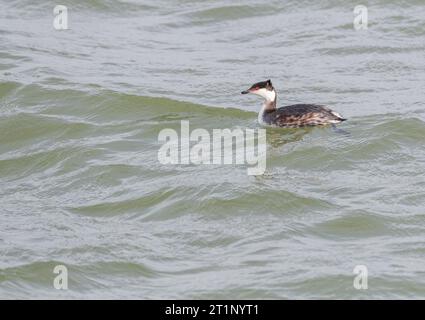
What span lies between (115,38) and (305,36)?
3025 millimetres

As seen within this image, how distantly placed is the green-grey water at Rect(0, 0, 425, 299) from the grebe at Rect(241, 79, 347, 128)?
134 millimetres

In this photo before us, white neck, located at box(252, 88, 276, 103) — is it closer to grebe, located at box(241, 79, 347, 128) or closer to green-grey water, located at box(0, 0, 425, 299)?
grebe, located at box(241, 79, 347, 128)

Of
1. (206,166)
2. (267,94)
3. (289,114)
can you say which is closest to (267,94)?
(267,94)

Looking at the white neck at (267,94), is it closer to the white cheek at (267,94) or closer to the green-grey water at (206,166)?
the white cheek at (267,94)

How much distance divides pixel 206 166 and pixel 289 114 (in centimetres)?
175

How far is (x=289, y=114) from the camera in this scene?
48.8 ft

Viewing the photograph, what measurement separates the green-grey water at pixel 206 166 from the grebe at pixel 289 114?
0.13 metres

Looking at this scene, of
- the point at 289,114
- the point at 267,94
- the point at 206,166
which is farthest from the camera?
the point at 267,94

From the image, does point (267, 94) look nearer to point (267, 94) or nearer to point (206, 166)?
point (267, 94)

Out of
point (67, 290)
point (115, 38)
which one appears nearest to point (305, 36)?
point (115, 38)

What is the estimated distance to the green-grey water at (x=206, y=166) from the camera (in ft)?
35.7

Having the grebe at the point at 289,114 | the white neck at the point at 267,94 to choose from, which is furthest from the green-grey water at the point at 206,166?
the white neck at the point at 267,94

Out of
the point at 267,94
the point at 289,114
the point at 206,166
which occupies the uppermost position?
the point at 267,94
